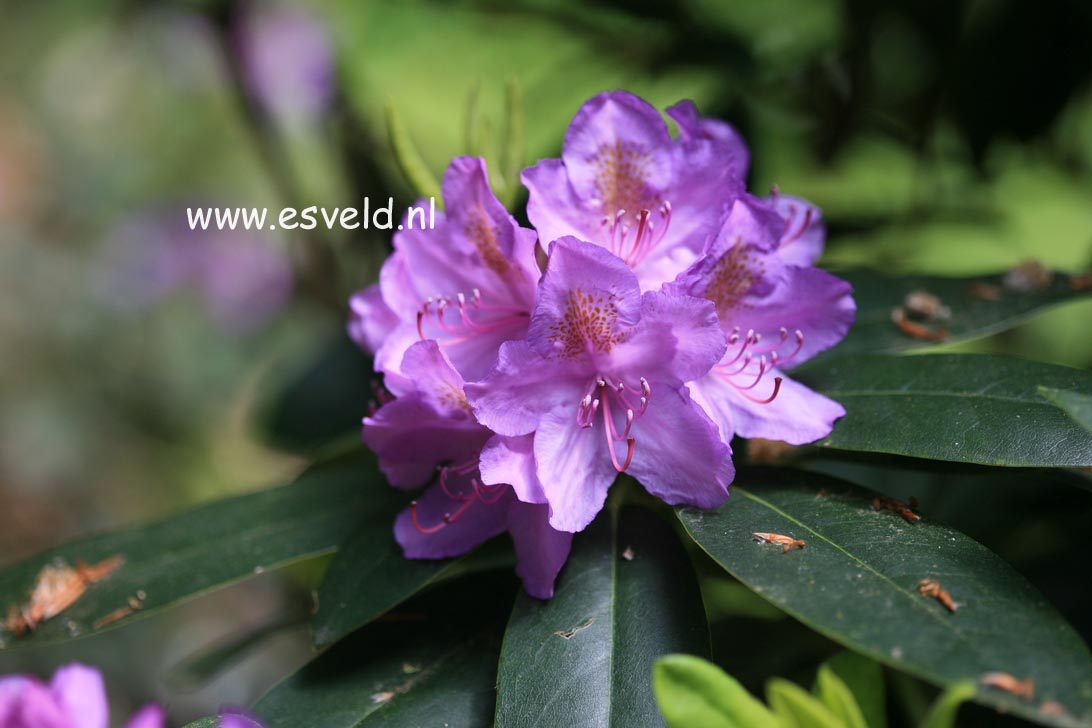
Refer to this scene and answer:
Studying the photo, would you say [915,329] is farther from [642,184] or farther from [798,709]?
[798,709]

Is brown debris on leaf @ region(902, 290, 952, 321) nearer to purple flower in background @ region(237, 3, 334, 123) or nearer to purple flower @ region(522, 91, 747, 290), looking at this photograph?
purple flower @ region(522, 91, 747, 290)

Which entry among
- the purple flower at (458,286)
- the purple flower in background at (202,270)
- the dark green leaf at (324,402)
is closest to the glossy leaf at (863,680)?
the purple flower at (458,286)

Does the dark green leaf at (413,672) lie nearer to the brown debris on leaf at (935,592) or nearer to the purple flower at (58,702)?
the purple flower at (58,702)

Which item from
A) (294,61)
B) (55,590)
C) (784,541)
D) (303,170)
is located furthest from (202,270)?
(784,541)

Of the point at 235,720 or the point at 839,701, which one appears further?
the point at 235,720

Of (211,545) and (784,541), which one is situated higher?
(784,541)

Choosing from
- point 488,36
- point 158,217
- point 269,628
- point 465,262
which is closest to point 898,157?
point 488,36

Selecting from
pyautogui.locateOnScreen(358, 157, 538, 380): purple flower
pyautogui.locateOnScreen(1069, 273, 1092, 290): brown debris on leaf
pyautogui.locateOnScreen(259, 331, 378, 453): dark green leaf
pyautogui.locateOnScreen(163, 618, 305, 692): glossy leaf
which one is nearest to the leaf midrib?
pyautogui.locateOnScreen(358, 157, 538, 380): purple flower
